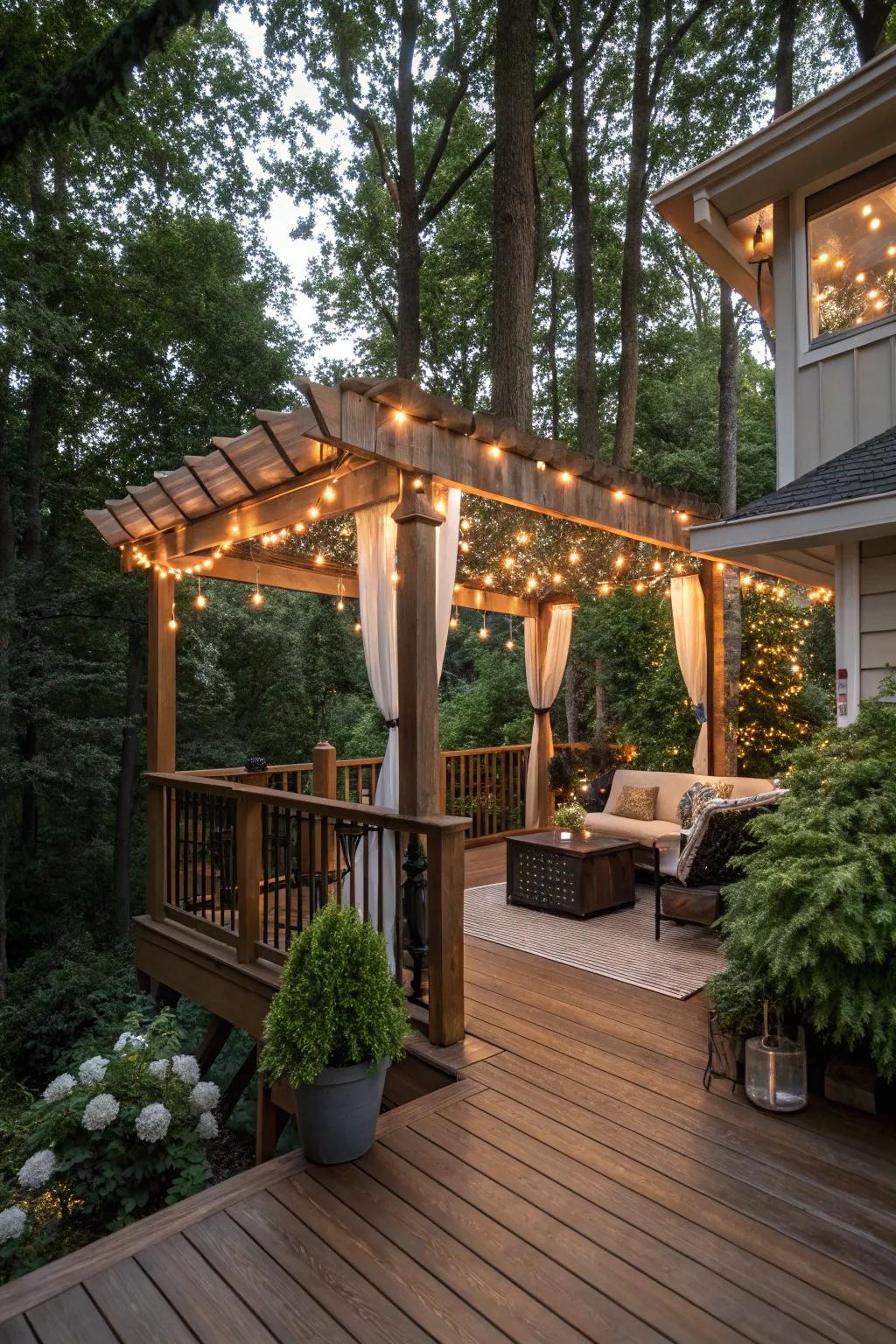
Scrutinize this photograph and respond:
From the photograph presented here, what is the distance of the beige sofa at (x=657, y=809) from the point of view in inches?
227

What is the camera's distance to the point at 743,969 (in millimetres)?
2881

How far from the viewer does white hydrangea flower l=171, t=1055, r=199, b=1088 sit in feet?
10.1

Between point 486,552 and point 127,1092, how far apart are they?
4.13 metres

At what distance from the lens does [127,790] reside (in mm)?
10414

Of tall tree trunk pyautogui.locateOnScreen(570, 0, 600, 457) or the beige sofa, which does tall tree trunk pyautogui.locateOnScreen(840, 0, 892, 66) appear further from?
the beige sofa

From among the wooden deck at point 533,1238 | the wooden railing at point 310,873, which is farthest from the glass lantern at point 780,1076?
the wooden railing at point 310,873

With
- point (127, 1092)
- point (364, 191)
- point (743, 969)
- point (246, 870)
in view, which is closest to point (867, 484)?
point (743, 969)

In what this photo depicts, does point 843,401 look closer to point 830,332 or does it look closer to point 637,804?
point 830,332

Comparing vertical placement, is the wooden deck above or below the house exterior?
below

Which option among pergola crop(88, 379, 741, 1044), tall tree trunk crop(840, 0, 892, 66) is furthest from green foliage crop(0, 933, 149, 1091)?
tall tree trunk crop(840, 0, 892, 66)

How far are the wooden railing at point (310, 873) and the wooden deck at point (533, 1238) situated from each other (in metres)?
0.61

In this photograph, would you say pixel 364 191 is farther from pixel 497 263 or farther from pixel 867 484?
pixel 867 484

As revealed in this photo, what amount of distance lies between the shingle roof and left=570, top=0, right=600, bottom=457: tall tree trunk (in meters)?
4.56

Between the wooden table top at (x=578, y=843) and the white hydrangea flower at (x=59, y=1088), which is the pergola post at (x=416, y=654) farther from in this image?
the wooden table top at (x=578, y=843)
